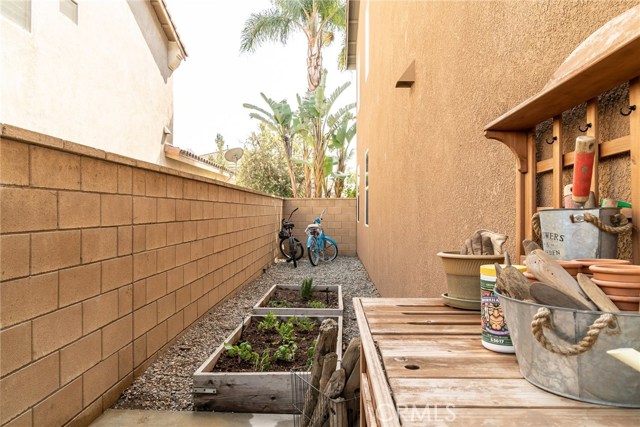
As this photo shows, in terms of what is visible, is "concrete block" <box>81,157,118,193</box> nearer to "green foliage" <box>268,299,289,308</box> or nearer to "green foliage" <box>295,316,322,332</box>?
"green foliage" <box>295,316,322,332</box>

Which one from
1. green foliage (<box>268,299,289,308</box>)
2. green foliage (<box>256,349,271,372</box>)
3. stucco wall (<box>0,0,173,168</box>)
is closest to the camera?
green foliage (<box>256,349,271,372</box>)

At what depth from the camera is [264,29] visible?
14.7 m

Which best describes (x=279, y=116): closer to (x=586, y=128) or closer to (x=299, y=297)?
(x=299, y=297)

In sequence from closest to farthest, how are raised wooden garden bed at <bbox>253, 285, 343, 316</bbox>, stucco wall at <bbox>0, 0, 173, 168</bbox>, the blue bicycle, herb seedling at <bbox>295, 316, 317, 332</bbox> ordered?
1. herb seedling at <bbox>295, 316, 317, 332</bbox>
2. raised wooden garden bed at <bbox>253, 285, 343, 316</bbox>
3. stucco wall at <bbox>0, 0, 173, 168</bbox>
4. the blue bicycle

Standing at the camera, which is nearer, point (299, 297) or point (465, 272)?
point (465, 272)

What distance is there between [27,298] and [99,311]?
577 mm

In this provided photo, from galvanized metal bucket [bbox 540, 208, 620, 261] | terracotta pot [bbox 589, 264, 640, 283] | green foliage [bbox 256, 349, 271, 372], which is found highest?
galvanized metal bucket [bbox 540, 208, 620, 261]

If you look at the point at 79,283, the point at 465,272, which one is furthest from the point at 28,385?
the point at 465,272

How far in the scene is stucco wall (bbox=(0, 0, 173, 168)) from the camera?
4766mm

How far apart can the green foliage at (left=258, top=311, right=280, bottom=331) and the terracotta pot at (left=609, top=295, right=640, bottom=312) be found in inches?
127

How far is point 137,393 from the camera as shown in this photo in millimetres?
2514

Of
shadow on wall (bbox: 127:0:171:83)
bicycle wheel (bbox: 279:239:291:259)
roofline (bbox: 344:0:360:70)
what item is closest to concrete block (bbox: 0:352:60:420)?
bicycle wheel (bbox: 279:239:291:259)

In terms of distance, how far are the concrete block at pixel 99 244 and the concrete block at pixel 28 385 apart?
0.53 meters

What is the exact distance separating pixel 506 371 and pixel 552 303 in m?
0.19
